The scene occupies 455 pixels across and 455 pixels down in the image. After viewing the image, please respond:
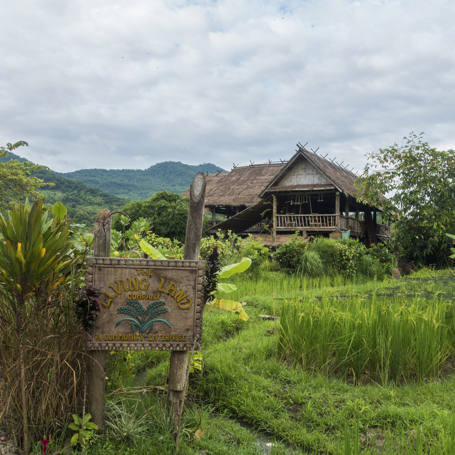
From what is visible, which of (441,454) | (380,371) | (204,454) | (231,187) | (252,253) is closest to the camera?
(441,454)

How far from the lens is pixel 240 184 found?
20.2 m

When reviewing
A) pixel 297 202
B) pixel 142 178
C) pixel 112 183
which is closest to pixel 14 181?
pixel 297 202

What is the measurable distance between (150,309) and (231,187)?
1771 centimetres

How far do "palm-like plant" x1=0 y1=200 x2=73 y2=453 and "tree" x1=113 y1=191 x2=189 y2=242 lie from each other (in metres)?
16.2

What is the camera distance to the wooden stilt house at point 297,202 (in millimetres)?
15281

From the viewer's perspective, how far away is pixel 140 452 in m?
2.56

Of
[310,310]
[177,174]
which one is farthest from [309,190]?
[177,174]

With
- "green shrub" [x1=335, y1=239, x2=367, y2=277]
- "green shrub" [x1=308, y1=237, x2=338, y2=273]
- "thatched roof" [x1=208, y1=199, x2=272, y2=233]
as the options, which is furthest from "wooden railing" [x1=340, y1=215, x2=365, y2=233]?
"green shrub" [x1=308, y1=237, x2=338, y2=273]

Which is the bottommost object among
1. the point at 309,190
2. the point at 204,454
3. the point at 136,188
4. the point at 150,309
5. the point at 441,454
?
the point at 204,454

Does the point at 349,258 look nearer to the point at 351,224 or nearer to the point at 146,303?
the point at 351,224

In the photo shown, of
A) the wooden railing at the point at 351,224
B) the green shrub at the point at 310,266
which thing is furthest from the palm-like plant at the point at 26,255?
the wooden railing at the point at 351,224

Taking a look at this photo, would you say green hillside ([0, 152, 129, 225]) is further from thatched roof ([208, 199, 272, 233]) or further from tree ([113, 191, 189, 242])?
thatched roof ([208, 199, 272, 233])

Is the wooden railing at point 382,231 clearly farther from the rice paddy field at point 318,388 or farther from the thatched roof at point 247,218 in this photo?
the rice paddy field at point 318,388

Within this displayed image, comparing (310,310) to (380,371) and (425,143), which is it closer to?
(380,371)
